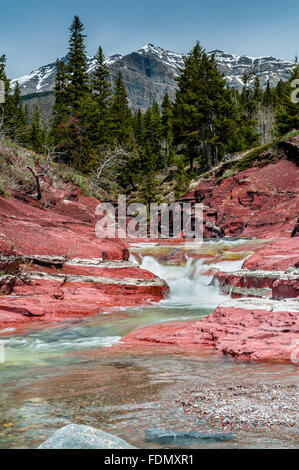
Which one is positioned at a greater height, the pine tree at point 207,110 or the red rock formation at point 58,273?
the pine tree at point 207,110

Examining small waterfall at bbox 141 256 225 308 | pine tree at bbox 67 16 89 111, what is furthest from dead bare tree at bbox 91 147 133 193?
small waterfall at bbox 141 256 225 308

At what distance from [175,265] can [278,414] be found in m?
13.7

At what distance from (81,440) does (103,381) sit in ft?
7.90

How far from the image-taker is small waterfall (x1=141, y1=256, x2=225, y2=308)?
12.7 metres

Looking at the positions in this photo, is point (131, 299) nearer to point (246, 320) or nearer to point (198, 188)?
point (246, 320)

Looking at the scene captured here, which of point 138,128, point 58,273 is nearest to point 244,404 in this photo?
point 58,273

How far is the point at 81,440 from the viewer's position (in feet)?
7.39

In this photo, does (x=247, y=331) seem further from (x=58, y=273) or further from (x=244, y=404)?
(x=58, y=273)

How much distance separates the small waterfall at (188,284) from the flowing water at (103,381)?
150 inches

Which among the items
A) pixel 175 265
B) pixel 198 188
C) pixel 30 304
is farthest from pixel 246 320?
pixel 198 188

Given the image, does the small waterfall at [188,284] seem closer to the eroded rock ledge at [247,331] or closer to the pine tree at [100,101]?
the eroded rock ledge at [247,331]

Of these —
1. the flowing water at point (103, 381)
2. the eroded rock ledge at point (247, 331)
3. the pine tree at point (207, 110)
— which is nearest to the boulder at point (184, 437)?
the flowing water at point (103, 381)

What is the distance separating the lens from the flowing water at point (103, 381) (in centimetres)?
303
